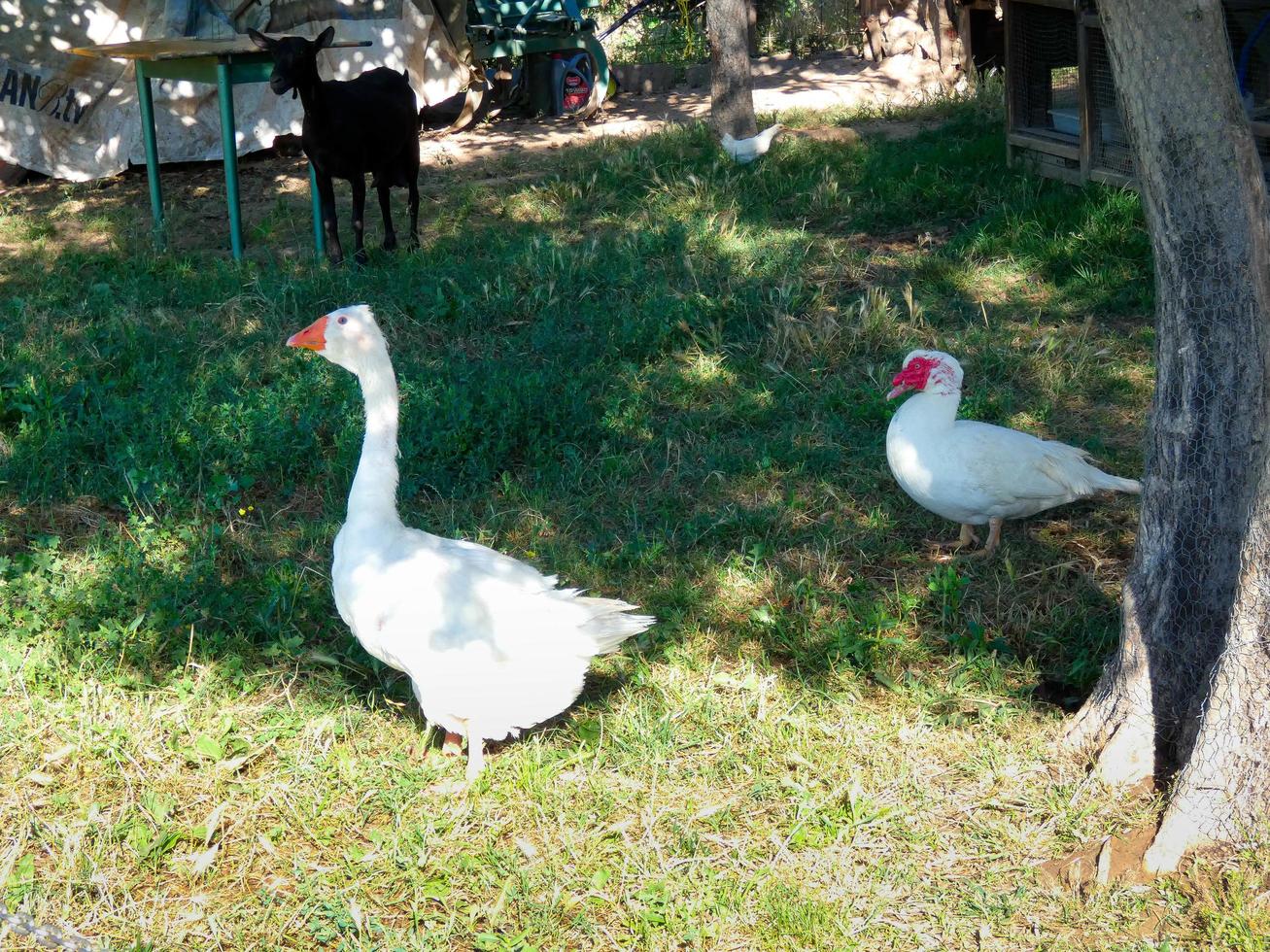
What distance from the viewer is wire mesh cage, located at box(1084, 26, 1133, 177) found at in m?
8.64

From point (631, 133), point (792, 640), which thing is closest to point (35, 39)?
point (631, 133)

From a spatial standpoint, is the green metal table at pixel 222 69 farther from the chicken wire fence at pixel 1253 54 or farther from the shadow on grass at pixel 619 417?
the chicken wire fence at pixel 1253 54

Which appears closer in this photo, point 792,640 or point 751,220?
point 792,640

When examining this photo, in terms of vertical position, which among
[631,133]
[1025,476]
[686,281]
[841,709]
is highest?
[631,133]

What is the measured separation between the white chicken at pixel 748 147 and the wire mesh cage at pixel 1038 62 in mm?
Answer: 1978

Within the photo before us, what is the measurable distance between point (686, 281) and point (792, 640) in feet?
12.4

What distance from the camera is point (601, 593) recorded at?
4645 millimetres

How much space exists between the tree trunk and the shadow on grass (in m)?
0.57

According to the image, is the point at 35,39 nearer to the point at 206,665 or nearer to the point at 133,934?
the point at 206,665

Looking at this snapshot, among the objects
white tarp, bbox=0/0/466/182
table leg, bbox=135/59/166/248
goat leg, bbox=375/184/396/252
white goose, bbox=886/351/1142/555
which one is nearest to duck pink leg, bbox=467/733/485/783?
white goose, bbox=886/351/1142/555

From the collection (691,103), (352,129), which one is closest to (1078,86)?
(352,129)

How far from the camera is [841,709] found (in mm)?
3969

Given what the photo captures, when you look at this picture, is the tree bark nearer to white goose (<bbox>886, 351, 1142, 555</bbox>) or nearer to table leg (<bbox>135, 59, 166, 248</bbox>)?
table leg (<bbox>135, 59, 166, 248</bbox>)

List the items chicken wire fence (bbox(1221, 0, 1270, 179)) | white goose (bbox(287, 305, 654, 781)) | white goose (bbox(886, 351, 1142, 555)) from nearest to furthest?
white goose (bbox(287, 305, 654, 781)) < white goose (bbox(886, 351, 1142, 555)) < chicken wire fence (bbox(1221, 0, 1270, 179))
